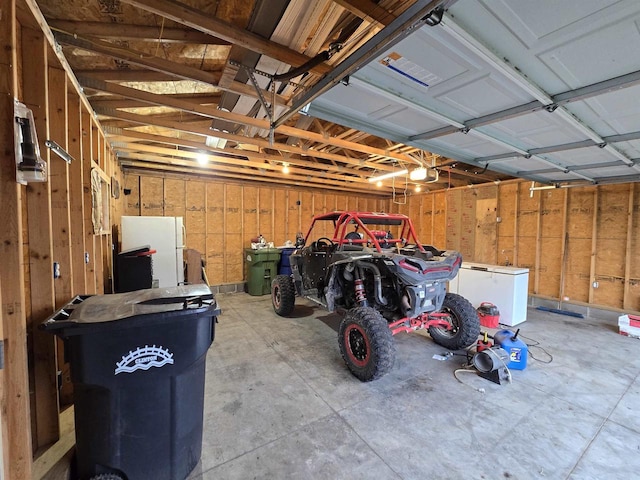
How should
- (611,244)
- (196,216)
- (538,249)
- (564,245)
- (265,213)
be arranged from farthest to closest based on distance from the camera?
(265,213), (196,216), (538,249), (564,245), (611,244)

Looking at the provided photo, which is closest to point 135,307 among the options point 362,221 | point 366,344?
point 366,344

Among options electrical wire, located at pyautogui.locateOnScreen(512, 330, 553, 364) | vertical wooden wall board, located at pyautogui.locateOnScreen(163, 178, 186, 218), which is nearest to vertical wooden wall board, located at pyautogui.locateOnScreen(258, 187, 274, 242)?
vertical wooden wall board, located at pyautogui.locateOnScreen(163, 178, 186, 218)

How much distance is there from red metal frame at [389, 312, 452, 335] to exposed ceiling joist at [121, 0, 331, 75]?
284cm

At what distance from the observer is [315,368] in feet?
10.1

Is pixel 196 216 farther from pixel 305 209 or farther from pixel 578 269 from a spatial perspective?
pixel 578 269

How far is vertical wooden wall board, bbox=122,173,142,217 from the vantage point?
5816 millimetres

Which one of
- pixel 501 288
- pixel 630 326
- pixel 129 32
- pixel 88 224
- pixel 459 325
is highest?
pixel 129 32

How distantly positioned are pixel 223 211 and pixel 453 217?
6.28 meters

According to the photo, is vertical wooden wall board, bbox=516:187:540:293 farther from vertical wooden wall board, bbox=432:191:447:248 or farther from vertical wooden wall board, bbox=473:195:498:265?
vertical wooden wall board, bbox=432:191:447:248

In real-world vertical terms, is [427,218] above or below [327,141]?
below

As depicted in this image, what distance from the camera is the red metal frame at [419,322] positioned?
317 centimetres

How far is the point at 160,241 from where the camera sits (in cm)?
458

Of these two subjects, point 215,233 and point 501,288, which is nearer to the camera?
point 501,288

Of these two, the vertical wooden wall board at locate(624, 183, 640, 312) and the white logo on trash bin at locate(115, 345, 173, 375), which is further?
the vertical wooden wall board at locate(624, 183, 640, 312)
